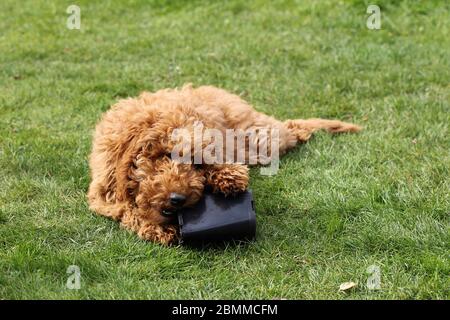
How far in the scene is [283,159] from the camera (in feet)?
18.1

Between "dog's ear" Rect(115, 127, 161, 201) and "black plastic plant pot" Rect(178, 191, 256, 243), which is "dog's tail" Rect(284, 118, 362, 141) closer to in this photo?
"black plastic plant pot" Rect(178, 191, 256, 243)

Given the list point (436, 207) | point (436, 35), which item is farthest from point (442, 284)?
point (436, 35)

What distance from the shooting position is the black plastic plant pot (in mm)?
4152

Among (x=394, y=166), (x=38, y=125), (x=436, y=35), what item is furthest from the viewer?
(x=436, y=35)

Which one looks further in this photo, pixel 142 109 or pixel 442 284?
pixel 142 109

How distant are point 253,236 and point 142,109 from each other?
3.77ft

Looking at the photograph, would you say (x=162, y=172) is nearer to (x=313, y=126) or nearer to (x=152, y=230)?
(x=152, y=230)

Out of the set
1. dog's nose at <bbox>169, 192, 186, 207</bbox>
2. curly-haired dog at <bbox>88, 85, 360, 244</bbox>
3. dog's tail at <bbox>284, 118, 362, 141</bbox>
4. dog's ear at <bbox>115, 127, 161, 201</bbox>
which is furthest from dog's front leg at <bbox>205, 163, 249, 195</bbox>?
dog's tail at <bbox>284, 118, 362, 141</bbox>

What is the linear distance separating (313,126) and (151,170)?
2.18m

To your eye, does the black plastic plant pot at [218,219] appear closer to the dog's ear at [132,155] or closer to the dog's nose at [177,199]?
the dog's nose at [177,199]

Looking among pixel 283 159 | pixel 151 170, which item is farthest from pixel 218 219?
pixel 283 159

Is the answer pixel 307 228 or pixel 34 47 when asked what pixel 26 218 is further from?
pixel 34 47

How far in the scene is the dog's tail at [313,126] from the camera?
5812mm

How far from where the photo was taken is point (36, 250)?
420 cm
